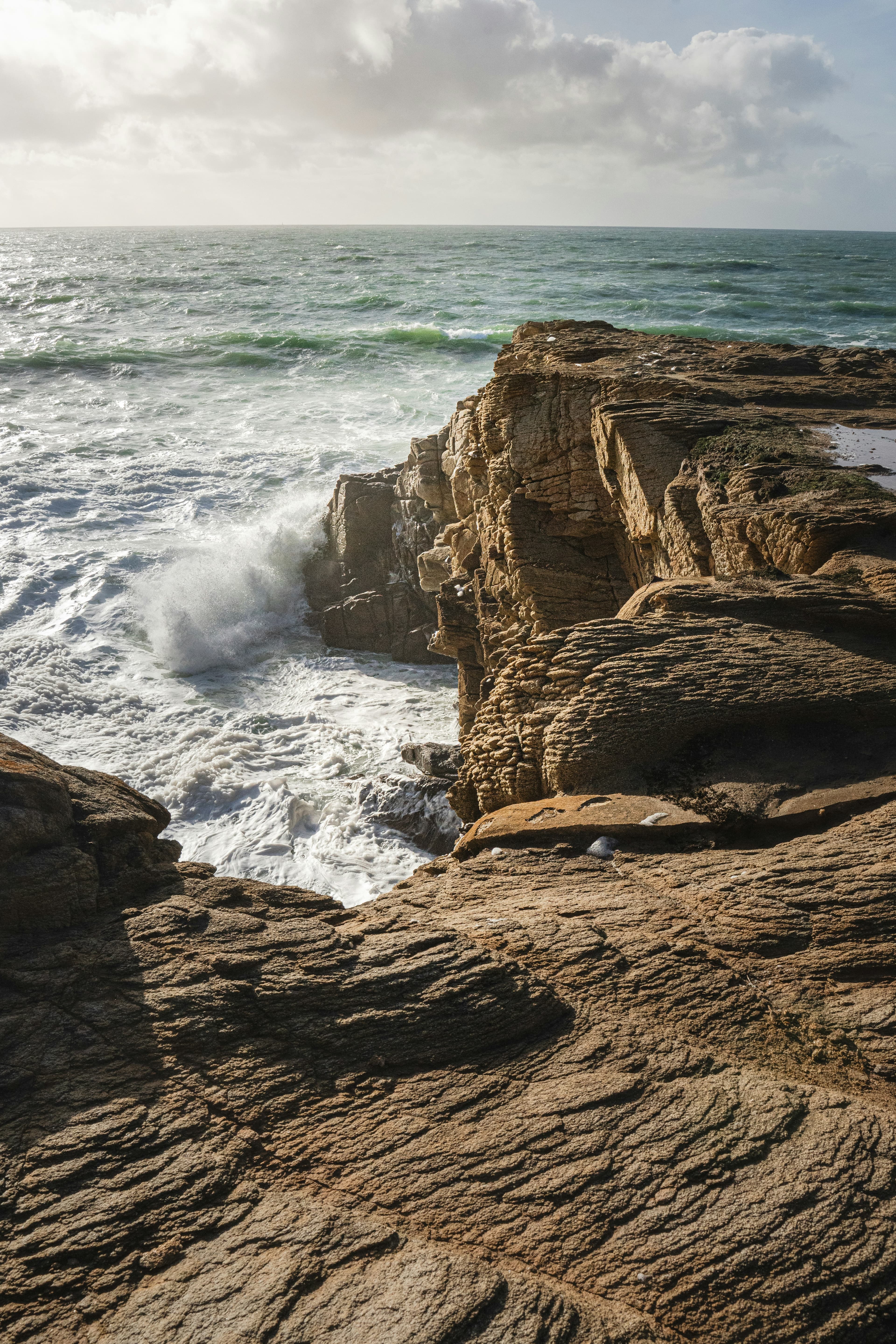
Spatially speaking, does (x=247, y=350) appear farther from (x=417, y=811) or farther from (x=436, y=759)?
(x=417, y=811)

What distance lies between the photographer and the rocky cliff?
2211 mm

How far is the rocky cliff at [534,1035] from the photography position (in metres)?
2.21

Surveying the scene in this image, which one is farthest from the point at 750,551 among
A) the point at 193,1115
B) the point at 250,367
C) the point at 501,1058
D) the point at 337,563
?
the point at 250,367

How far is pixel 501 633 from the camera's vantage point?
845cm

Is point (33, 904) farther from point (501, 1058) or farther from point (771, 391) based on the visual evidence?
point (771, 391)

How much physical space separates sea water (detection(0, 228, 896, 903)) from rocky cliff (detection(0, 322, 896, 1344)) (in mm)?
4901

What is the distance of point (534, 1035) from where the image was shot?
2.94m

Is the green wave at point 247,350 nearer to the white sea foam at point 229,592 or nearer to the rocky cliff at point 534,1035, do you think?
the white sea foam at point 229,592

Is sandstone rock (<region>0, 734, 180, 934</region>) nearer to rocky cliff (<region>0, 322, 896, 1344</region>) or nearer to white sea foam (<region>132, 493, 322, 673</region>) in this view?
rocky cliff (<region>0, 322, 896, 1344</region>)

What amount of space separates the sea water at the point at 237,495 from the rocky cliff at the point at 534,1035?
16.1ft

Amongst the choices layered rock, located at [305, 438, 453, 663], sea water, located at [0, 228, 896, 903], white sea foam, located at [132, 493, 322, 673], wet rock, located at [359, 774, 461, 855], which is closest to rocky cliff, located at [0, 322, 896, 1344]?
wet rock, located at [359, 774, 461, 855]

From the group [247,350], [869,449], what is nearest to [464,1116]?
[869,449]

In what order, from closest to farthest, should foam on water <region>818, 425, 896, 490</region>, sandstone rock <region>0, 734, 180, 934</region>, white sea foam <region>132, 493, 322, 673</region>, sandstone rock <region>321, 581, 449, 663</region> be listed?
sandstone rock <region>0, 734, 180, 934</region> < foam on water <region>818, 425, 896, 490</region> < white sea foam <region>132, 493, 322, 673</region> < sandstone rock <region>321, 581, 449, 663</region>

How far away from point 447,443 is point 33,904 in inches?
413
